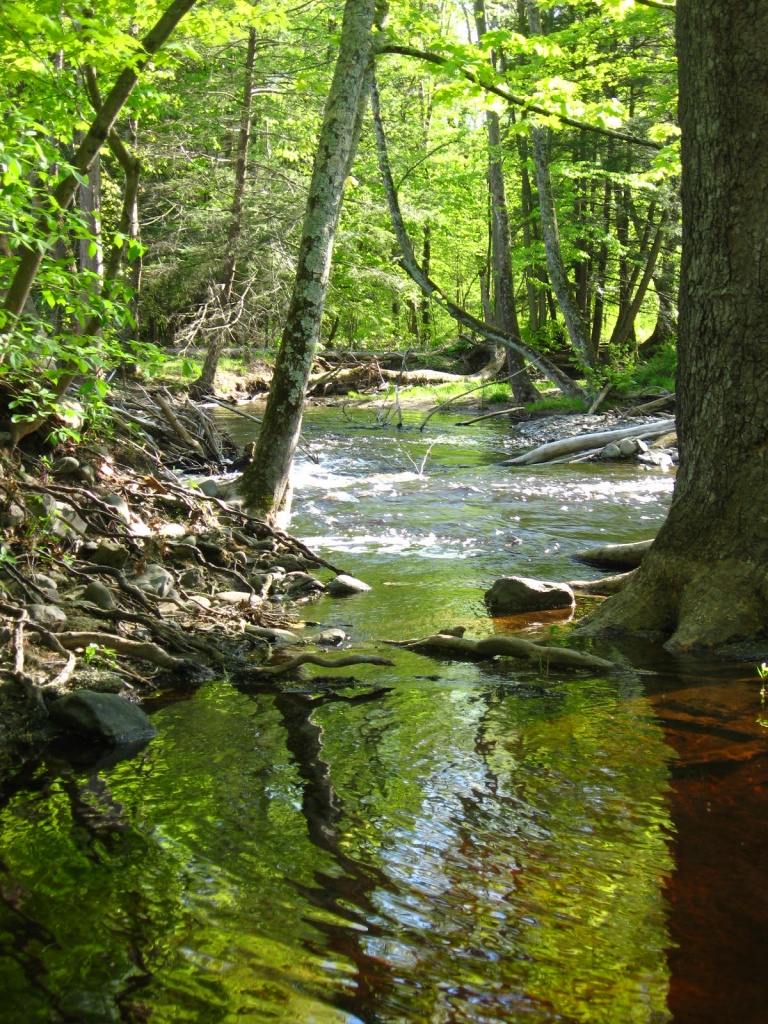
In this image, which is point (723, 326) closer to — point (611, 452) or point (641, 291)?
point (611, 452)

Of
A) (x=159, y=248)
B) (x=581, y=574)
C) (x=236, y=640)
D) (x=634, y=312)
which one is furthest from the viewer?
(x=634, y=312)

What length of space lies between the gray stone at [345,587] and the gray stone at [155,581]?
148cm

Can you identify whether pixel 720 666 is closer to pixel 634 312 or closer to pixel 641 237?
pixel 634 312

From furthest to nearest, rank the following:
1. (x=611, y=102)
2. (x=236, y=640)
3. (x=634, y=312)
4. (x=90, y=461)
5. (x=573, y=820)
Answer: (x=634, y=312), (x=611, y=102), (x=90, y=461), (x=236, y=640), (x=573, y=820)

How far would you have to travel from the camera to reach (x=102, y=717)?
4.26m

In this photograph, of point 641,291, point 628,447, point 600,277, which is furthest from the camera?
point 600,277

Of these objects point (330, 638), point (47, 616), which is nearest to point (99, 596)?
point (47, 616)

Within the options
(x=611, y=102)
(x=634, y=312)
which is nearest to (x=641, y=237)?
(x=634, y=312)

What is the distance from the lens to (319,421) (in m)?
21.5

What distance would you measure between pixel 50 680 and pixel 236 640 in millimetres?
1577

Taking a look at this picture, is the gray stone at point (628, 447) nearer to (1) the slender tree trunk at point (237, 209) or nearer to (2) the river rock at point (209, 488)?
(2) the river rock at point (209, 488)

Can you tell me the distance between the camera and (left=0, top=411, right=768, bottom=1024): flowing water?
7.70 ft

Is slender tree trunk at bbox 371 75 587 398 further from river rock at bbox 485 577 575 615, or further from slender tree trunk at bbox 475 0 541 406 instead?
river rock at bbox 485 577 575 615

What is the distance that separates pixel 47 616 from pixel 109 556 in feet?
4.92
